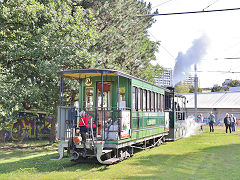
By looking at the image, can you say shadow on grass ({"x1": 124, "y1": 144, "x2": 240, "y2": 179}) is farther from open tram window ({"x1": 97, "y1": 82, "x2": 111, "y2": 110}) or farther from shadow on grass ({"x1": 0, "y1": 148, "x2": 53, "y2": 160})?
shadow on grass ({"x1": 0, "y1": 148, "x2": 53, "y2": 160})

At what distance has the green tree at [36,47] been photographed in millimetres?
14969

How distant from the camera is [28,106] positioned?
20.2 m

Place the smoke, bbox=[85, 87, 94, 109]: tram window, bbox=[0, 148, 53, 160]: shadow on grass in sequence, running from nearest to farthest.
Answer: bbox=[85, 87, 94, 109]: tram window → bbox=[0, 148, 53, 160]: shadow on grass → the smoke

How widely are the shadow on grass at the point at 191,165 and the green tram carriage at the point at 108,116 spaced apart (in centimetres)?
114

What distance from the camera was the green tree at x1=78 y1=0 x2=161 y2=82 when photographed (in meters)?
18.7

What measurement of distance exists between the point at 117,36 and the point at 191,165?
11.5 m

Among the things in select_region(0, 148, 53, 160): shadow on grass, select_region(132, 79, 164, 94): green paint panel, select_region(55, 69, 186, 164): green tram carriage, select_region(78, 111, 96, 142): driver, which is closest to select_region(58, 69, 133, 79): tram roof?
select_region(55, 69, 186, 164): green tram carriage

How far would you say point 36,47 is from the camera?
15570mm

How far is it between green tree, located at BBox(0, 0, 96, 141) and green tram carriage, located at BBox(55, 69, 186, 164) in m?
3.76

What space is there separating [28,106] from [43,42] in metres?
6.53

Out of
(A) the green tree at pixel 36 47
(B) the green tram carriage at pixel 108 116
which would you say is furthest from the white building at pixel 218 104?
(A) the green tree at pixel 36 47

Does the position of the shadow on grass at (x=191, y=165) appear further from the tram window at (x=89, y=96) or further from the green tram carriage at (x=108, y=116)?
the tram window at (x=89, y=96)

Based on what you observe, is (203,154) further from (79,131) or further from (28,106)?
(28,106)

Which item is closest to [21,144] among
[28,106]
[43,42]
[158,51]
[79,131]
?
[28,106]
